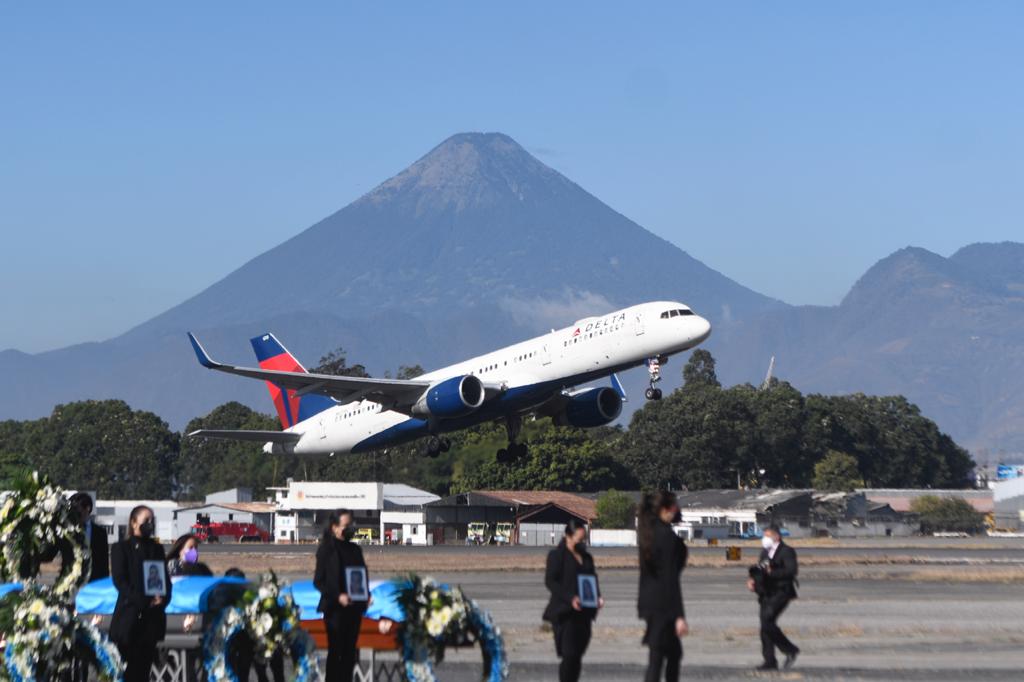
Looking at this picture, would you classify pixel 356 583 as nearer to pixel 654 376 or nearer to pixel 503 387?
pixel 654 376

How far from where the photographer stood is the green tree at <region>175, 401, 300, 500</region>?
342ft

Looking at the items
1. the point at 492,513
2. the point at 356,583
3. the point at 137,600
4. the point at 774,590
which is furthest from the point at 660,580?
the point at 492,513

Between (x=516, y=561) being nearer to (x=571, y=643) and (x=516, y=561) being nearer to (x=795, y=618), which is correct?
(x=795, y=618)

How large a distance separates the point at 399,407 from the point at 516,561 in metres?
9.48

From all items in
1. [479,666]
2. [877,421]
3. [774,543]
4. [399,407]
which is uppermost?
[877,421]

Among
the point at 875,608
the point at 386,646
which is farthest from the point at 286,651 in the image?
the point at 875,608

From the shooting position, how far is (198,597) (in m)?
15.4

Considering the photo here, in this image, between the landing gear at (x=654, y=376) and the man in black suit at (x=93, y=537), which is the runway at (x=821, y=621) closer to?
the man in black suit at (x=93, y=537)

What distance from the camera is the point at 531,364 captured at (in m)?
53.0

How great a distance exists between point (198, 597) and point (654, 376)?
34078 mm

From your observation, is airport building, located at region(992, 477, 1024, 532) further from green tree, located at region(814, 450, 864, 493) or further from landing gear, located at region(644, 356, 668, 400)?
landing gear, located at region(644, 356, 668, 400)

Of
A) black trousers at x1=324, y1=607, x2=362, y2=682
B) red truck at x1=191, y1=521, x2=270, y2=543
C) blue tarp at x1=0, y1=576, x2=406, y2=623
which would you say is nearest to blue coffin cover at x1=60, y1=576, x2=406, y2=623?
blue tarp at x1=0, y1=576, x2=406, y2=623

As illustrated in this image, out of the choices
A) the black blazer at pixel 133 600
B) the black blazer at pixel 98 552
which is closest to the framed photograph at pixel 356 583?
the black blazer at pixel 133 600

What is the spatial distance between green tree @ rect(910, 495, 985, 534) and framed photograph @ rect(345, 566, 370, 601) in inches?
3577
